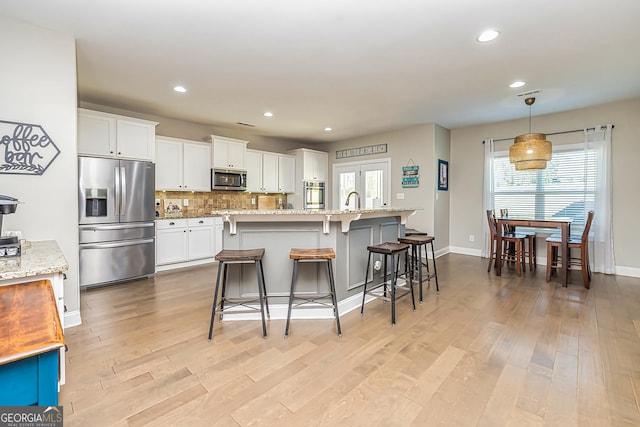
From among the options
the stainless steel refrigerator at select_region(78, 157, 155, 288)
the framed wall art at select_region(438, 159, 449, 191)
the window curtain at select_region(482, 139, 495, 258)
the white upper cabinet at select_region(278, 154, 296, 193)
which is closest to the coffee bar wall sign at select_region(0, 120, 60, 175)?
the stainless steel refrigerator at select_region(78, 157, 155, 288)

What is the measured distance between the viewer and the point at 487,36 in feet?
8.54

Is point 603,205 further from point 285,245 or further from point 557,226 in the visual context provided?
point 285,245

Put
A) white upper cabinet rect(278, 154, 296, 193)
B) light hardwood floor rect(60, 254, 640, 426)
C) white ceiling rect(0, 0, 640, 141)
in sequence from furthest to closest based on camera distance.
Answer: white upper cabinet rect(278, 154, 296, 193) < white ceiling rect(0, 0, 640, 141) < light hardwood floor rect(60, 254, 640, 426)

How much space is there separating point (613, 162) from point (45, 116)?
6.94 meters

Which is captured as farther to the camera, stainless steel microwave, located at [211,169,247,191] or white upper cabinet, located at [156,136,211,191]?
stainless steel microwave, located at [211,169,247,191]

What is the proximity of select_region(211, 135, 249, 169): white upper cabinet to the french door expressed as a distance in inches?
87.6

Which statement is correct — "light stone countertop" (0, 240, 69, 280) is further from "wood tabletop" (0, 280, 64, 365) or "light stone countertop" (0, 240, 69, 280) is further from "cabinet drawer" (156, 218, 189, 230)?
"cabinet drawer" (156, 218, 189, 230)

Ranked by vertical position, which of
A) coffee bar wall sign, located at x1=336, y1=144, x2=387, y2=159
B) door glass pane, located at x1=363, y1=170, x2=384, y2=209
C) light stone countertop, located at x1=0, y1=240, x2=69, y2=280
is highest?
coffee bar wall sign, located at x1=336, y1=144, x2=387, y2=159

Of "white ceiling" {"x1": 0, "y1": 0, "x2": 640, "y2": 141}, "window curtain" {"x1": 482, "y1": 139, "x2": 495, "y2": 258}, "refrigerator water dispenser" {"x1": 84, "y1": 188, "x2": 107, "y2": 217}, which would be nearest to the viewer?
"white ceiling" {"x1": 0, "y1": 0, "x2": 640, "y2": 141}

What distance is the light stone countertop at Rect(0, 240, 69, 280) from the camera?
1376 mm

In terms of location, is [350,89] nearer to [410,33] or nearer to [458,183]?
[410,33]

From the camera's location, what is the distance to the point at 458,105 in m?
4.54

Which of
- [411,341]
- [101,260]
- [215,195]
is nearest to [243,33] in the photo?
[411,341]

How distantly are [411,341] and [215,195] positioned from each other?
460cm
